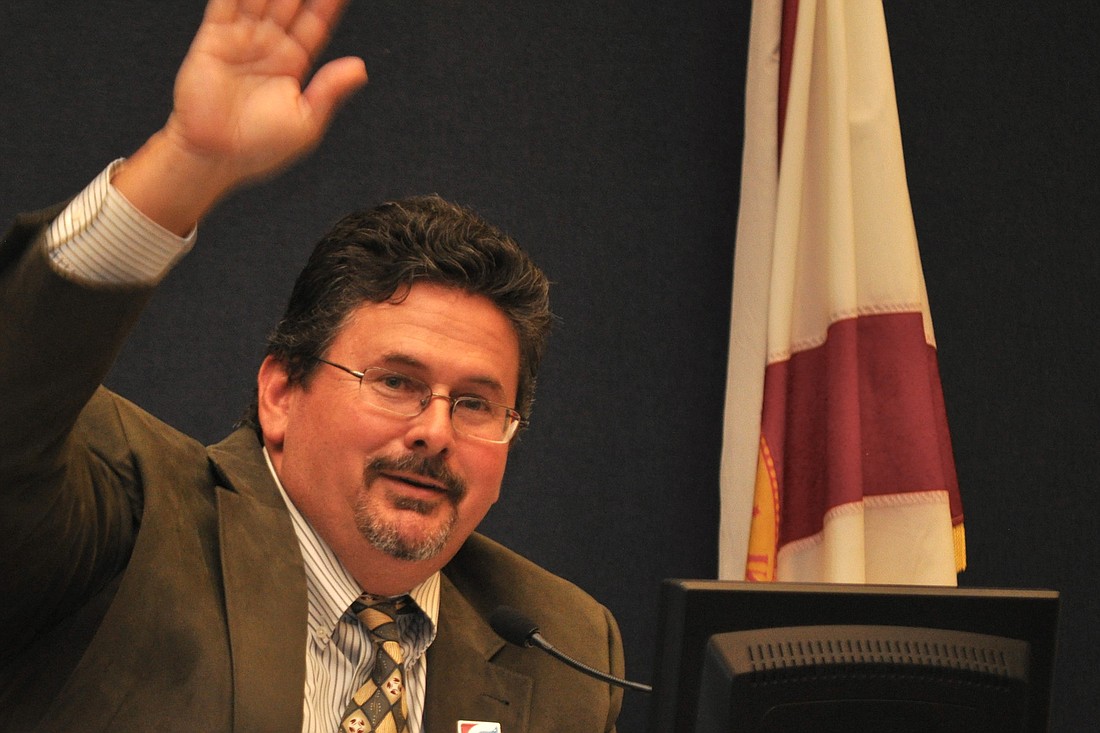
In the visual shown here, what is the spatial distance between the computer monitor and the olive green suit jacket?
597 millimetres

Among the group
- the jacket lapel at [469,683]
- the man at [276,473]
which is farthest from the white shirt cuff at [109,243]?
the jacket lapel at [469,683]

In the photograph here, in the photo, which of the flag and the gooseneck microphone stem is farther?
the flag

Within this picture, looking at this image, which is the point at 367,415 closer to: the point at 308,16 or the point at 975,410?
the point at 308,16

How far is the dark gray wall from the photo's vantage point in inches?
103

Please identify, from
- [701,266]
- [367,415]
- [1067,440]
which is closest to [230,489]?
[367,415]

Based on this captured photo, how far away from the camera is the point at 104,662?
1.42 meters

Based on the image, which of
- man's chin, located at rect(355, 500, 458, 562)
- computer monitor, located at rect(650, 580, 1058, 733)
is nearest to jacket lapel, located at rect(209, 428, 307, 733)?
man's chin, located at rect(355, 500, 458, 562)

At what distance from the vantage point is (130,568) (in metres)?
1.46

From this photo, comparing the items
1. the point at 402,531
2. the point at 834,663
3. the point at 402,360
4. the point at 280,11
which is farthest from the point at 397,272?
the point at 834,663

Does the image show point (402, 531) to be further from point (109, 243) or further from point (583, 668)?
point (109, 243)

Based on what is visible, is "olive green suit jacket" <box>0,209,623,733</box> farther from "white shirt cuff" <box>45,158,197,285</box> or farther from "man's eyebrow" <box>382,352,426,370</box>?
"man's eyebrow" <box>382,352,426,370</box>

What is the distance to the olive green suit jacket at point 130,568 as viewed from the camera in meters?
1.14

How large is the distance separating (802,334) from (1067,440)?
97cm

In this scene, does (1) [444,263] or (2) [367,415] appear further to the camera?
(1) [444,263]
